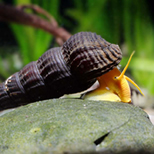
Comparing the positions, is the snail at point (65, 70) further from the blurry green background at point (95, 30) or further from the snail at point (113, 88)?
the blurry green background at point (95, 30)

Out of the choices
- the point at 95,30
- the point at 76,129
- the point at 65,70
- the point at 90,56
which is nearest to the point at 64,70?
the point at 65,70

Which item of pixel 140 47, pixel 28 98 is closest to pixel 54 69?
pixel 28 98

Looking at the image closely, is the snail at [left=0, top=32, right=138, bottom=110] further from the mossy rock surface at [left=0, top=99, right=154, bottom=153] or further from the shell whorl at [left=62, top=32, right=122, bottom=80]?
the mossy rock surface at [left=0, top=99, right=154, bottom=153]

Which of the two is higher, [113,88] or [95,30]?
[95,30]

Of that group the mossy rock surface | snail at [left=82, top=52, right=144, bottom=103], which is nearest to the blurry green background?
snail at [left=82, top=52, right=144, bottom=103]

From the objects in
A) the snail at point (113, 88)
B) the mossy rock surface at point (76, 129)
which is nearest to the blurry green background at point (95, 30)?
the snail at point (113, 88)

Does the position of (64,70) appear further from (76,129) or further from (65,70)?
(76,129)

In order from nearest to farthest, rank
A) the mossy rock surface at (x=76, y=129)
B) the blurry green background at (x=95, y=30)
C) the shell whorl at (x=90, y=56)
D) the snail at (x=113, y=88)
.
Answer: the mossy rock surface at (x=76, y=129) → the shell whorl at (x=90, y=56) → the snail at (x=113, y=88) → the blurry green background at (x=95, y=30)
